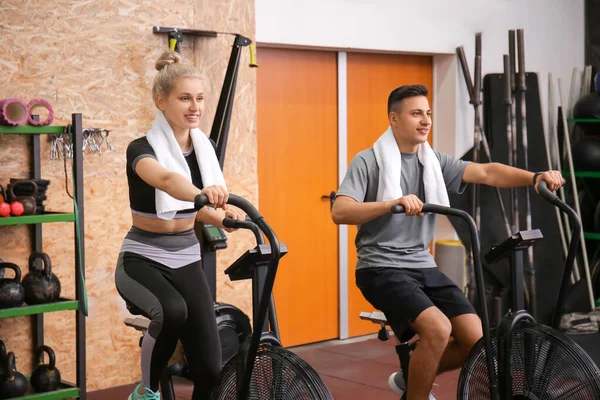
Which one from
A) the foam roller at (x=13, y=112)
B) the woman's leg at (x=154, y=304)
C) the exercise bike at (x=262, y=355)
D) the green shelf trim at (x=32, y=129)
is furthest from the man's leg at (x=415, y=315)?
the foam roller at (x=13, y=112)

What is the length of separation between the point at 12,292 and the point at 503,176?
2275mm

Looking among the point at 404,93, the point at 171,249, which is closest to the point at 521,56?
the point at 404,93

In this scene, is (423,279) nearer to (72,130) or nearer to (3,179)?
(72,130)

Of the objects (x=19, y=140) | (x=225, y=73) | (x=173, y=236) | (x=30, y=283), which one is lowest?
(x=30, y=283)

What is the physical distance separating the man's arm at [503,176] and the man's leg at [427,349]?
618 mm

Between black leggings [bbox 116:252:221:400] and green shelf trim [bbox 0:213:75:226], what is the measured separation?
99cm

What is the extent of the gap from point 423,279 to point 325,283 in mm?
2597

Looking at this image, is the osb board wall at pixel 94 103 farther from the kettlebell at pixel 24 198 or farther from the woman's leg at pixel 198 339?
the woman's leg at pixel 198 339

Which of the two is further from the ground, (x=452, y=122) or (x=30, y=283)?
(x=452, y=122)

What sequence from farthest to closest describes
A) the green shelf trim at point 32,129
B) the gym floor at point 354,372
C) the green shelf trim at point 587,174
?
the green shelf trim at point 587,174, the gym floor at point 354,372, the green shelf trim at point 32,129

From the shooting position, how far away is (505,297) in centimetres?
639

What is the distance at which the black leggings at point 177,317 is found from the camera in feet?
10.2

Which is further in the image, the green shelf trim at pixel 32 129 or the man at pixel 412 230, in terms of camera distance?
the green shelf trim at pixel 32 129

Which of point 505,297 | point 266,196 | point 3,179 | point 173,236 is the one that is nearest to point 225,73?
point 266,196
